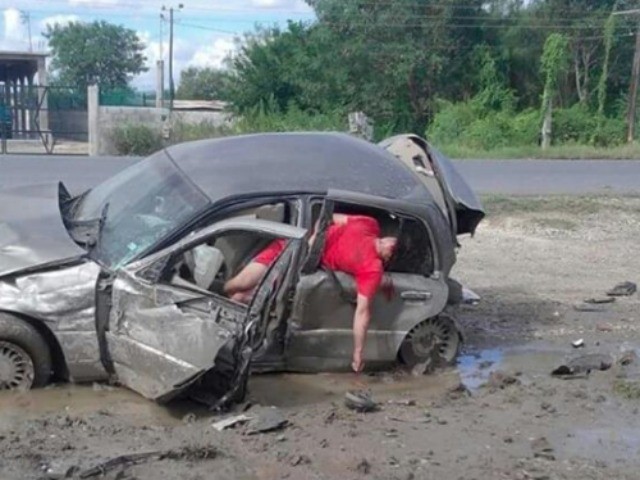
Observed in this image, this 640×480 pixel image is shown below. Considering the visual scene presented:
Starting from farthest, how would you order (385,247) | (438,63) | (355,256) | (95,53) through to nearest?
(95,53)
(438,63)
(385,247)
(355,256)

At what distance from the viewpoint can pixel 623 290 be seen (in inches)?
432

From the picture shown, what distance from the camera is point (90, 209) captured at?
7863mm

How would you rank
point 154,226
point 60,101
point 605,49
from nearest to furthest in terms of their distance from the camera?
point 154,226 < point 60,101 < point 605,49

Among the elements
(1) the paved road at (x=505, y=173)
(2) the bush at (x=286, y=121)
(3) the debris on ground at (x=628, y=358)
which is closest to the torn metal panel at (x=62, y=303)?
(3) the debris on ground at (x=628, y=358)

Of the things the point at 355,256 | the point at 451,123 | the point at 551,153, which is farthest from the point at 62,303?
the point at 451,123

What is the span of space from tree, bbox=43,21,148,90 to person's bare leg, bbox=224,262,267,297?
3301 inches

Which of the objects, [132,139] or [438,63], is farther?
[438,63]

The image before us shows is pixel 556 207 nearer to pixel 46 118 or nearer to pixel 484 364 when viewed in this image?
pixel 484 364

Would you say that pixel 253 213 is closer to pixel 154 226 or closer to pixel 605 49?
pixel 154 226

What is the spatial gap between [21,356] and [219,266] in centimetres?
138

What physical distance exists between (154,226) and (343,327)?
1.52m

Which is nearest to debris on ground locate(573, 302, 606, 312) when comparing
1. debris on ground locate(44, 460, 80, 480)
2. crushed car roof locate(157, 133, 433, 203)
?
crushed car roof locate(157, 133, 433, 203)

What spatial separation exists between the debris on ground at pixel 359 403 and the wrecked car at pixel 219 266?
66 cm

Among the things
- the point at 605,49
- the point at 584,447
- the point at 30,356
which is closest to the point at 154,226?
the point at 30,356
